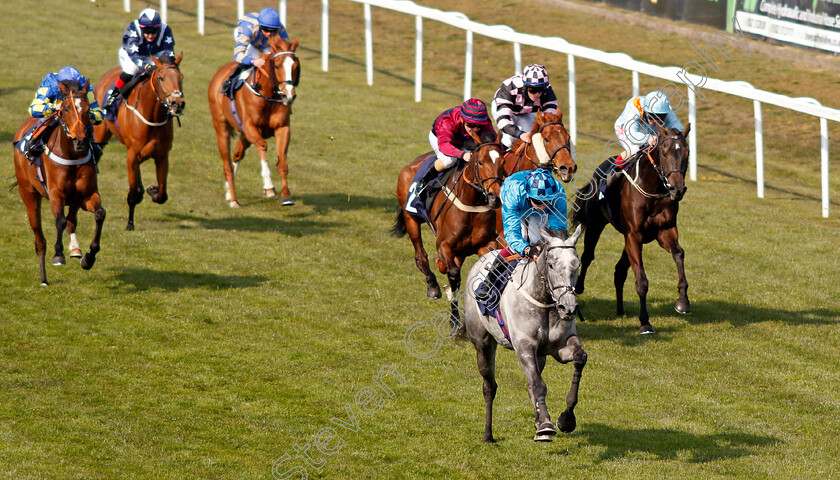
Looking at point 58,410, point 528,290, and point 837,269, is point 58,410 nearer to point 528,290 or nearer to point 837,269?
point 528,290

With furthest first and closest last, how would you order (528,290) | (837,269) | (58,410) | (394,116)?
(394,116), (837,269), (58,410), (528,290)

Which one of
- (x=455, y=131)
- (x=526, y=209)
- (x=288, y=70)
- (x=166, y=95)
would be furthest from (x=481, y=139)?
(x=288, y=70)

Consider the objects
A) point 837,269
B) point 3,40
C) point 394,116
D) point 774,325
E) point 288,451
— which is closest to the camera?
point 288,451

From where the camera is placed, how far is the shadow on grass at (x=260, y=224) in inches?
572

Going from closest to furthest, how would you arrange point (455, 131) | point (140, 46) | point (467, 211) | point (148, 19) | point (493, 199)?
point (493, 199) < point (467, 211) < point (455, 131) < point (148, 19) < point (140, 46)

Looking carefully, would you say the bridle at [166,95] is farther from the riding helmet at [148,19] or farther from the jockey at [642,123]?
the jockey at [642,123]

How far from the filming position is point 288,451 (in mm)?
7719

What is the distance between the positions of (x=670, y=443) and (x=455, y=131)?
405cm

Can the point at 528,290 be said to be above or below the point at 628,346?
above

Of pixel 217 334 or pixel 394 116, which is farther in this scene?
pixel 394 116

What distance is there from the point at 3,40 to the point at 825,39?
1961cm

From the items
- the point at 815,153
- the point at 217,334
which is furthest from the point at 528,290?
the point at 815,153

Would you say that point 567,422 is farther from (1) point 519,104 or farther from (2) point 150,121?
(2) point 150,121

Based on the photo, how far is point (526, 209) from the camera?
24.3ft
